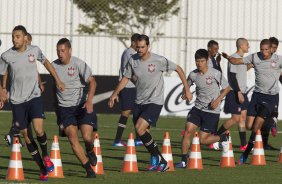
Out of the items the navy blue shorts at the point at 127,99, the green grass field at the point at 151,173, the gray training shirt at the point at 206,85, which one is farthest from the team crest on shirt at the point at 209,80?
the navy blue shorts at the point at 127,99

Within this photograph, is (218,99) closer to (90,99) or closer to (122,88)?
(122,88)

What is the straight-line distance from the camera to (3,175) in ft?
54.9

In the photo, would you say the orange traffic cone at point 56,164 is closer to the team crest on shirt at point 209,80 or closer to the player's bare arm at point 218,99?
the player's bare arm at point 218,99

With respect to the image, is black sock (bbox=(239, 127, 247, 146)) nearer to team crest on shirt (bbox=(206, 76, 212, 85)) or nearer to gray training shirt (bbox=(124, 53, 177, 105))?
team crest on shirt (bbox=(206, 76, 212, 85))

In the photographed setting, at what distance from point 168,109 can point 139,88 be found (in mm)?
16168

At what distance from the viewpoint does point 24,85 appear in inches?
675

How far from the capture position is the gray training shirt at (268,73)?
837 inches

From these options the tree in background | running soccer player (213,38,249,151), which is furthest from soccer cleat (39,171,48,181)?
the tree in background

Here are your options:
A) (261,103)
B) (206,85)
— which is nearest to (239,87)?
(261,103)

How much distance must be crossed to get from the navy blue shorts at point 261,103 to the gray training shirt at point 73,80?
15.7ft

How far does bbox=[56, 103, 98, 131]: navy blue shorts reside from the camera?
1692cm

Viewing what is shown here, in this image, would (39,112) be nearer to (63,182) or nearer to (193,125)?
(63,182)

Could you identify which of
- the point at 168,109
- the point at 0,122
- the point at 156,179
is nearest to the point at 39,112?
the point at 156,179

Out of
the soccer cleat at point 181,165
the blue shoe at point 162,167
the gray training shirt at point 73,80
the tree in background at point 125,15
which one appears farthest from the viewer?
the tree in background at point 125,15
